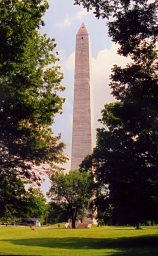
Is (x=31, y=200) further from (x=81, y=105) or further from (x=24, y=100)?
(x=81, y=105)

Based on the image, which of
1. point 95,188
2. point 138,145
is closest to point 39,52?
point 138,145

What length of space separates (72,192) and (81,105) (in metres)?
21.6

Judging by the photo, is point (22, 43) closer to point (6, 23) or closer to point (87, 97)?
point (6, 23)

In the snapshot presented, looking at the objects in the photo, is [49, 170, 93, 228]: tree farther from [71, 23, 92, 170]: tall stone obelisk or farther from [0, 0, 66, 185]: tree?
[0, 0, 66, 185]: tree

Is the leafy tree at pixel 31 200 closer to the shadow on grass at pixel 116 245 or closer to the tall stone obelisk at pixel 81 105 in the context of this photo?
the shadow on grass at pixel 116 245

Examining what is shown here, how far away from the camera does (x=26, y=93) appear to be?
17922mm

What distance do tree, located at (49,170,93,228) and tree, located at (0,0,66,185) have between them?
4320cm

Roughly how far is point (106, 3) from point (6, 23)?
4862 millimetres

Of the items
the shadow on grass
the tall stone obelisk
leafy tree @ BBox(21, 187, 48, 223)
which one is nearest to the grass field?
the shadow on grass

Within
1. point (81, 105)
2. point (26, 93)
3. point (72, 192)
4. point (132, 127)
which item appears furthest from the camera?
point (72, 192)

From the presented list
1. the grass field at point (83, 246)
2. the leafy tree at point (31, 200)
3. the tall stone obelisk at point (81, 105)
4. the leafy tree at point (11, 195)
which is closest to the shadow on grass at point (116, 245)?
the grass field at point (83, 246)

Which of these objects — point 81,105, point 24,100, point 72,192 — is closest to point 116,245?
point 24,100

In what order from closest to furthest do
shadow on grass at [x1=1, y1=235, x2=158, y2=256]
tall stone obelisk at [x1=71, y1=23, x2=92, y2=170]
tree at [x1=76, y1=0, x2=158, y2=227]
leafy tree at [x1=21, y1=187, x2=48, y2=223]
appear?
tree at [x1=76, y1=0, x2=158, y2=227] → shadow on grass at [x1=1, y1=235, x2=158, y2=256] → leafy tree at [x1=21, y1=187, x2=48, y2=223] → tall stone obelisk at [x1=71, y1=23, x2=92, y2=170]

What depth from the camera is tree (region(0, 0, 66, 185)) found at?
15.0 meters
